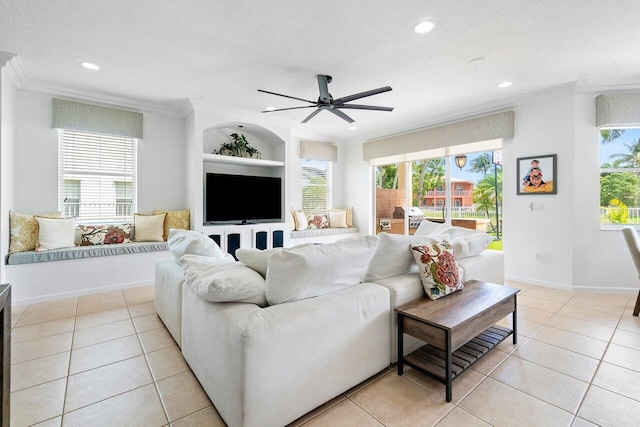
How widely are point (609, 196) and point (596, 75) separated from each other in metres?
1.53

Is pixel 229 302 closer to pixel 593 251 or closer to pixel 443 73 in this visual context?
pixel 443 73

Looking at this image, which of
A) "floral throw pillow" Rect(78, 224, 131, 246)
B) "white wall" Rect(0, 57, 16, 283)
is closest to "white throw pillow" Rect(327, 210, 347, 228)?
"floral throw pillow" Rect(78, 224, 131, 246)

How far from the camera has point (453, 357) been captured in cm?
195

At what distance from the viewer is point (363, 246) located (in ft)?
6.46

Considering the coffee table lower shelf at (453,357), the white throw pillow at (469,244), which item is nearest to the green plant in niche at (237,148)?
the white throw pillow at (469,244)

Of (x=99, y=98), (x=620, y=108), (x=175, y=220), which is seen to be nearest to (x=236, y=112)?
(x=99, y=98)

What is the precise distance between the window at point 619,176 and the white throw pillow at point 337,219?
4.05 meters

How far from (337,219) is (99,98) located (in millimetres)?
4453

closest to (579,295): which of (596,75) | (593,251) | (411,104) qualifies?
(593,251)

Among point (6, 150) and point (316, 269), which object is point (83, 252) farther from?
point (316, 269)

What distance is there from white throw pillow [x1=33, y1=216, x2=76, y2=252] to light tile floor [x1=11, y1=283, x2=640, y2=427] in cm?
104

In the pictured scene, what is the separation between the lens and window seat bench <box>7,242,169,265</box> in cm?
329

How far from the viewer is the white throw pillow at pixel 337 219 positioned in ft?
20.8

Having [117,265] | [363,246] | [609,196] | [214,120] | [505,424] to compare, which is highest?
[214,120]
